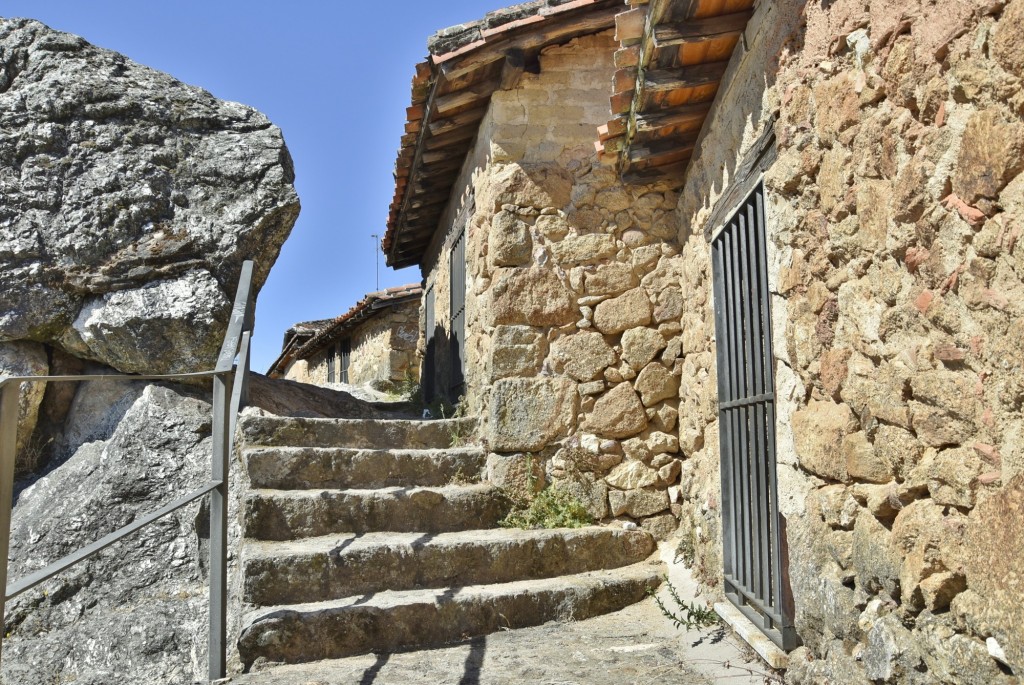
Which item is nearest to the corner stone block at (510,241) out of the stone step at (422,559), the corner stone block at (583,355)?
the corner stone block at (583,355)

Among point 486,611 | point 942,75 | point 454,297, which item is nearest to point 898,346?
point 942,75

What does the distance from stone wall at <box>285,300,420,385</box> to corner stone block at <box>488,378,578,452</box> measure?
553 cm

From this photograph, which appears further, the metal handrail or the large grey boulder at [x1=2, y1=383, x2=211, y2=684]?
the large grey boulder at [x1=2, y1=383, x2=211, y2=684]

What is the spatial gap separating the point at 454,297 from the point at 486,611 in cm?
315

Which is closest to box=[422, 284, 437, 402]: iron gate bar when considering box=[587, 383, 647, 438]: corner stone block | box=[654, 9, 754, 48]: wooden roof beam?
box=[587, 383, 647, 438]: corner stone block

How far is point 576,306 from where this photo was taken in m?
4.84

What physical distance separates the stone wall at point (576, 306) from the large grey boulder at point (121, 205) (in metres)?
2.01

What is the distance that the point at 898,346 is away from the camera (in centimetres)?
227

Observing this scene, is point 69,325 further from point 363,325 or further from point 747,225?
point 363,325

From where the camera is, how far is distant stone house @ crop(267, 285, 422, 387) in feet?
35.6

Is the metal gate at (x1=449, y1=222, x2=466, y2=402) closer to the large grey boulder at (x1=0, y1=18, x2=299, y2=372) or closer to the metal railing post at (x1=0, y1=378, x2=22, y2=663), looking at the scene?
the large grey boulder at (x1=0, y1=18, x2=299, y2=372)

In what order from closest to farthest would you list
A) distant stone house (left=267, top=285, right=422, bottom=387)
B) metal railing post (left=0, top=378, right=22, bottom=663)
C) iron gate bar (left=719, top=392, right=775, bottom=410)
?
metal railing post (left=0, top=378, right=22, bottom=663) → iron gate bar (left=719, top=392, right=775, bottom=410) → distant stone house (left=267, top=285, right=422, bottom=387)

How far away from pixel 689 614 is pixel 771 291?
62.4 inches

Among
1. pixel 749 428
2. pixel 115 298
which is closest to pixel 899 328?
pixel 749 428
